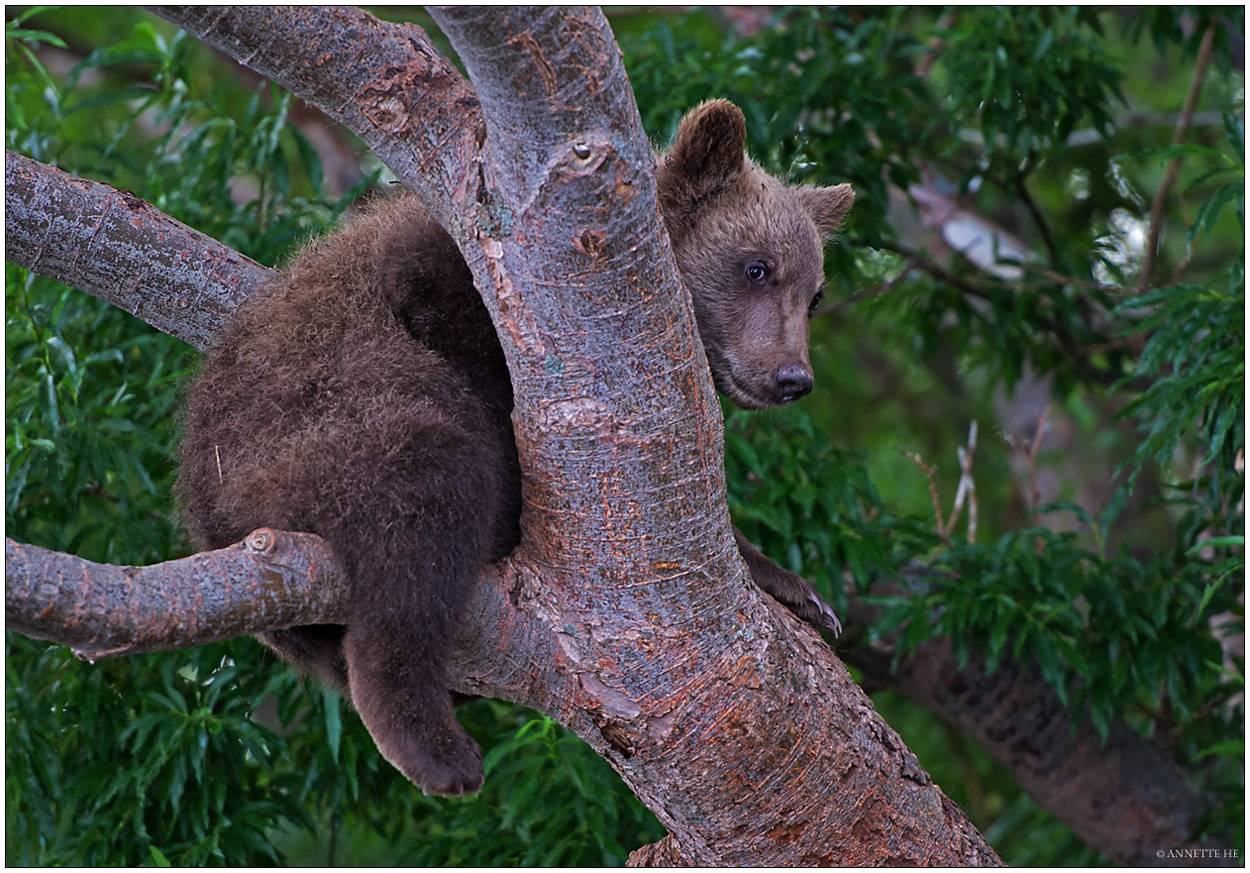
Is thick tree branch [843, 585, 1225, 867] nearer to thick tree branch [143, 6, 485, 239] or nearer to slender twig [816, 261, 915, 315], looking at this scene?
slender twig [816, 261, 915, 315]

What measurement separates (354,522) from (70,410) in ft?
5.58

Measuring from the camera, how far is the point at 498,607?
3029 millimetres

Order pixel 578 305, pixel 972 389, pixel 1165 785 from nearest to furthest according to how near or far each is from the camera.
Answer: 1. pixel 578 305
2. pixel 1165 785
3. pixel 972 389

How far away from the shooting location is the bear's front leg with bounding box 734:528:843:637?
377 centimetres

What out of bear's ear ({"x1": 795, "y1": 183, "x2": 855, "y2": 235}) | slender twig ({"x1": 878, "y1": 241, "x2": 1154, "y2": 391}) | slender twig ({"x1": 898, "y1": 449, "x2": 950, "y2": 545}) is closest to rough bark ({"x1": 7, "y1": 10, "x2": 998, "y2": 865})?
bear's ear ({"x1": 795, "y1": 183, "x2": 855, "y2": 235})

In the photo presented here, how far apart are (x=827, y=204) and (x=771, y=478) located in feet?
3.60

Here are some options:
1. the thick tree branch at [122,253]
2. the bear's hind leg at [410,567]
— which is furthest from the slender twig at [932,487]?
the thick tree branch at [122,253]

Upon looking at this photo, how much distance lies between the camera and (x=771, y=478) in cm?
473

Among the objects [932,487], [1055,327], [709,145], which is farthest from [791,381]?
[1055,327]

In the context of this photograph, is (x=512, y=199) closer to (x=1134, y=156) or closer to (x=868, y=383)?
(x=1134, y=156)

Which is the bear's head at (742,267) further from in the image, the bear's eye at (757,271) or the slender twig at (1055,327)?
the slender twig at (1055,327)

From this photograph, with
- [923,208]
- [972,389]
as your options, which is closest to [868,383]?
[972,389]

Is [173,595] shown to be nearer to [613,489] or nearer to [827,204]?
[613,489]

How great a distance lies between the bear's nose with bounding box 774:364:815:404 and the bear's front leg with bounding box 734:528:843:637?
50cm
